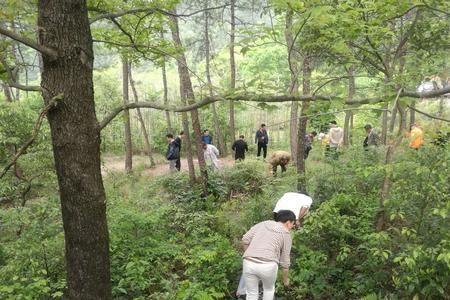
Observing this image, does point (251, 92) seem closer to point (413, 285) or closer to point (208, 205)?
point (413, 285)

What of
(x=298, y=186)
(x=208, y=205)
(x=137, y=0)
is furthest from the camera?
(x=208, y=205)

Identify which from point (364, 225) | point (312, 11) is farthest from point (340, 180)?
point (312, 11)

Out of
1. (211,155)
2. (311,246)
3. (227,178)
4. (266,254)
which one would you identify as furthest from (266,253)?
(211,155)

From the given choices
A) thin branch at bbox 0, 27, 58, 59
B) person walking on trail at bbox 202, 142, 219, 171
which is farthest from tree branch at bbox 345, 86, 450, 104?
person walking on trail at bbox 202, 142, 219, 171

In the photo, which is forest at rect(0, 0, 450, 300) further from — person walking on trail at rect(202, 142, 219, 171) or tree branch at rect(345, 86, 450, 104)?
person walking on trail at rect(202, 142, 219, 171)

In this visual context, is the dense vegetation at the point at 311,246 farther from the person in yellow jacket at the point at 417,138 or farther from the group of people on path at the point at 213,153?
the group of people on path at the point at 213,153

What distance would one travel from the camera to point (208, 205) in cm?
893

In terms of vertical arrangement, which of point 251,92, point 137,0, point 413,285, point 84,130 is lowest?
point 413,285

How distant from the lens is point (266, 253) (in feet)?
12.9

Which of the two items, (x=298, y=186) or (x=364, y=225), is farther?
(x=298, y=186)

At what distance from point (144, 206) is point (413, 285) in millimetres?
5530

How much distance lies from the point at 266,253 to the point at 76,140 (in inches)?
94.8

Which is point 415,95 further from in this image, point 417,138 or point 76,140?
point 76,140

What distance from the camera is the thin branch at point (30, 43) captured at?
2.02 meters
